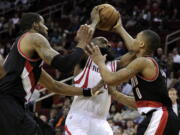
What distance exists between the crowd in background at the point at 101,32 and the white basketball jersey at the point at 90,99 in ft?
9.21

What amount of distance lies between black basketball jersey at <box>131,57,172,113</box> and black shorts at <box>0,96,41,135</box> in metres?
1.13

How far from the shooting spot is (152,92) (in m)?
5.13

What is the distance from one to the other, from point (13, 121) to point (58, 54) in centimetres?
78

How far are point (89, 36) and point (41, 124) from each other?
1051mm

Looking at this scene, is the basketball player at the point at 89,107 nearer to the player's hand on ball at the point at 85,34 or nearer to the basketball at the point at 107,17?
the basketball at the point at 107,17

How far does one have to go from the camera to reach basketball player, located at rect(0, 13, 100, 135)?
4820mm

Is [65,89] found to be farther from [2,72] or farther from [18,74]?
[2,72]

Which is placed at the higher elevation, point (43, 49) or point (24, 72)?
point (43, 49)

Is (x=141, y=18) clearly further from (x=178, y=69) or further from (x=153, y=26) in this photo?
(x=178, y=69)

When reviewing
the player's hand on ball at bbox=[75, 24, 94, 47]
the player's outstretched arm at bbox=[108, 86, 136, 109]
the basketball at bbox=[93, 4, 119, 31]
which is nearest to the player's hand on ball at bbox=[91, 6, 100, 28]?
the basketball at bbox=[93, 4, 119, 31]

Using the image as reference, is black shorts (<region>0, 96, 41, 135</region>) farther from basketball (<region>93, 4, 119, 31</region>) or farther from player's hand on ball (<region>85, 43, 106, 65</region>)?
basketball (<region>93, 4, 119, 31</region>)

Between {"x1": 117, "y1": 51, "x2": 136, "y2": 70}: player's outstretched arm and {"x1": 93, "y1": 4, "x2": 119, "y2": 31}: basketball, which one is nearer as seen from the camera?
{"x1": 93, "y1": 4, "x2": 119, "y2": 31}: basketball

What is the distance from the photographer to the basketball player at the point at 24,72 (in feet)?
15.8

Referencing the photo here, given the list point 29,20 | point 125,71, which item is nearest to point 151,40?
point 125,71
